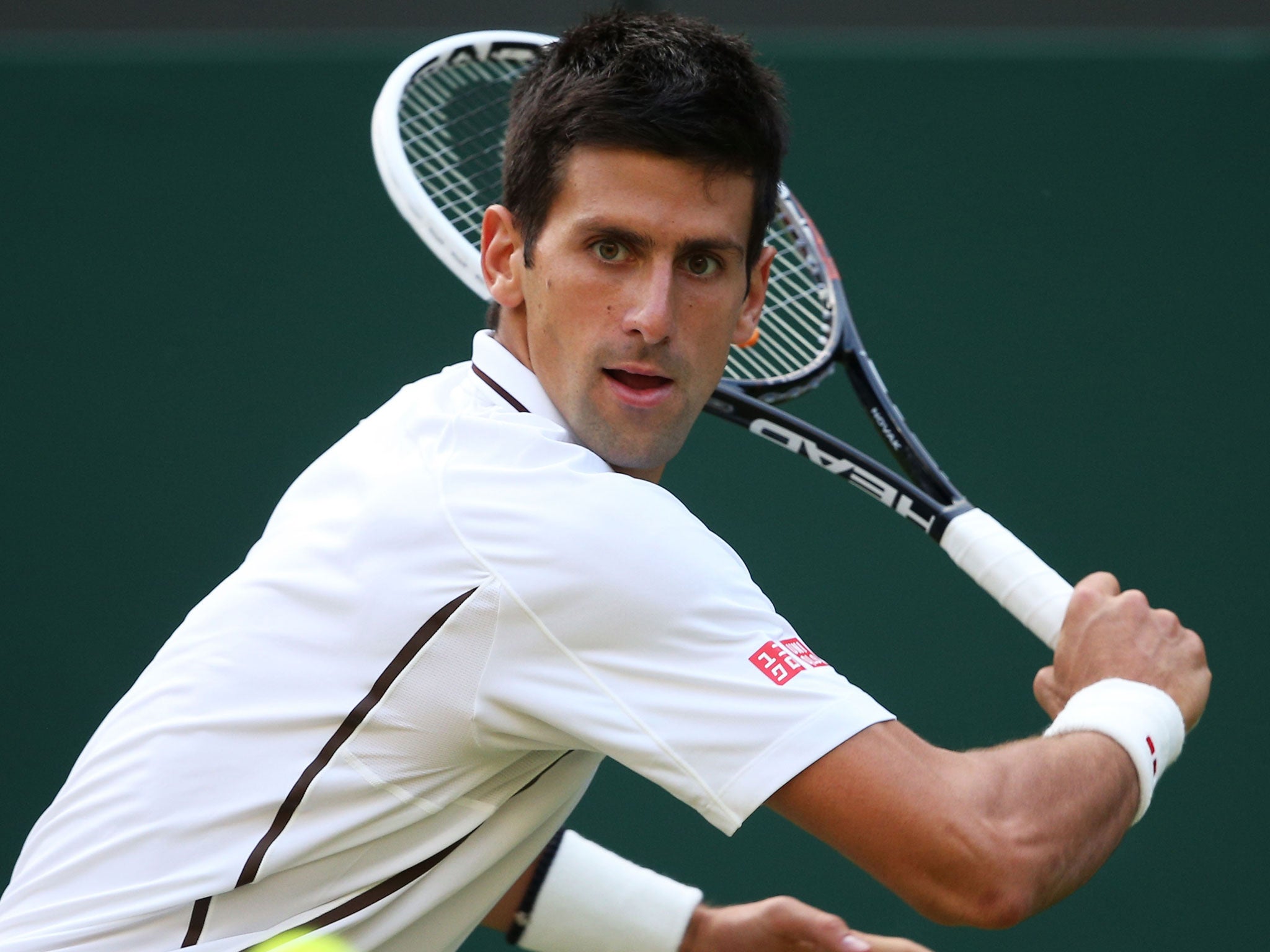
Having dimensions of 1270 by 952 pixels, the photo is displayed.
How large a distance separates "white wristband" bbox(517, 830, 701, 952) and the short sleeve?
0.73 metres

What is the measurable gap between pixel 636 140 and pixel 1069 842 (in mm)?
843

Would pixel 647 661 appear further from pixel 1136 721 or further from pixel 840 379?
pixel 840 379

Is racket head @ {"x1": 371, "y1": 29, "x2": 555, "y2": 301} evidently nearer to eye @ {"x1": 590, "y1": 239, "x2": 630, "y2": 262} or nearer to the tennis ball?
eye @ {"x1": 590, "y1": 239, "x2": 630, "y2": 262}

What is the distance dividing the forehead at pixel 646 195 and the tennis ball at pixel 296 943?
0.79m

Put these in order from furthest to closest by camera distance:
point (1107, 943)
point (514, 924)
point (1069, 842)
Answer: point (1107, 943) < point (514, 924) < point (1069, 842)

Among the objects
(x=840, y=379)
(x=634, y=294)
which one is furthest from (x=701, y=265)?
(x=840, y=379)

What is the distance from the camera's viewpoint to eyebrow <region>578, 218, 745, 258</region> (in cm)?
167

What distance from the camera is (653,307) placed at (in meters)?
1.67

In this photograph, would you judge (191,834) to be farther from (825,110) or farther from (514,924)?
(825,110)

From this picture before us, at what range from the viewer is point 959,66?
10.9ft

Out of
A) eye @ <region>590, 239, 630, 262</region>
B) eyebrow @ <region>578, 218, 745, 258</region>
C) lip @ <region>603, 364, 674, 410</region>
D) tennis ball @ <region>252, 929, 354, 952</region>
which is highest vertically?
eyebrow @ <region>578, 218, 745, 258</region>

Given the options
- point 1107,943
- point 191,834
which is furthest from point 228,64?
point 1107,943

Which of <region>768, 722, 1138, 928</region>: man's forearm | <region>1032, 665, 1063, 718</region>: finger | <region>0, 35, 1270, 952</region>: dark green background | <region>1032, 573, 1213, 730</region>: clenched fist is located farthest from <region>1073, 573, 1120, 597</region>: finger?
<region>0, 35, 1270, 952</region>: dark green background

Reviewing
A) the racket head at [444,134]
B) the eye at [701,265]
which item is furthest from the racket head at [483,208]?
the eye at [701,265]
